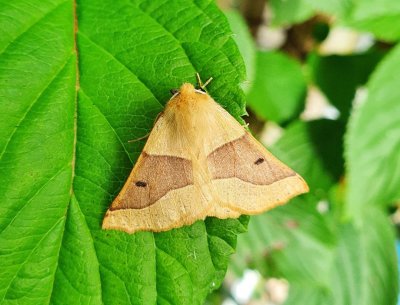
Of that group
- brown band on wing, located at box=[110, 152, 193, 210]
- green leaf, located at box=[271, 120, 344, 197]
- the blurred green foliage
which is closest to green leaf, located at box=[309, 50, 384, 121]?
the blurred green foliage

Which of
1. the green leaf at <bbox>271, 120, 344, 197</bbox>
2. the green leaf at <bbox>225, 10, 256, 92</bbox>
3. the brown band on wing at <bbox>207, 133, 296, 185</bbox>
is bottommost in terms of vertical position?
the green leaf at <bbox>271, 120, 344, 197</bbox>

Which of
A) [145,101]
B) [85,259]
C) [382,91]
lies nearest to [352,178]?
[382,91]

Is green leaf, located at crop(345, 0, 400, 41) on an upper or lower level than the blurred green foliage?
upper

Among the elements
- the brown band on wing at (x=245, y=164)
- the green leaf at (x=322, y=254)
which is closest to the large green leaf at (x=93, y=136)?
the brown band on wing at (x=245, y=164)

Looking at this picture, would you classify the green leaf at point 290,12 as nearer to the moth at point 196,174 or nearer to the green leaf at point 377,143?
the green leaf at point 377,143

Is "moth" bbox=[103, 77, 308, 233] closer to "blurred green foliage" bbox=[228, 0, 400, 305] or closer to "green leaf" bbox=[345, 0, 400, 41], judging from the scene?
"blurred green foliage" bbox=[228, 0, 400, 305]

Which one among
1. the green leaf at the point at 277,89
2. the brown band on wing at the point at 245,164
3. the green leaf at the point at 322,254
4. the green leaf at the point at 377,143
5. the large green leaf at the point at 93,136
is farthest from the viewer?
the green leaf at the point at 277,89

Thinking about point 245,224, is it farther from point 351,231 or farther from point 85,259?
point 351,231
